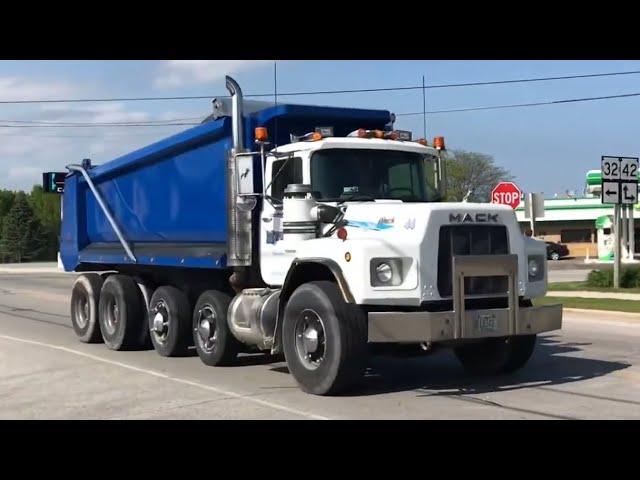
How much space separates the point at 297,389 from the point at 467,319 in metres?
2.05

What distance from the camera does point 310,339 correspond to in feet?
29.0

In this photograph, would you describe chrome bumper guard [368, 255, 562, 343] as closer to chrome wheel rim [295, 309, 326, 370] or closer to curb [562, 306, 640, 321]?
chrome wheel rim [295, 309, 326, 370]

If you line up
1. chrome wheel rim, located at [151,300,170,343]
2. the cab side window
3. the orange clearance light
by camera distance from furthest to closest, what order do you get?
1. chrome wheel rim, located at [151,300,170,343]
2. the orange clearance light
3. the cab side window

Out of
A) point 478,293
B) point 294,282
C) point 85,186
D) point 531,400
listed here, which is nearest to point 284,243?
point 294,282

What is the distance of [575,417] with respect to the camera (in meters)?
7.50

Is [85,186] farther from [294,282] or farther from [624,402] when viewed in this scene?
[624,402]

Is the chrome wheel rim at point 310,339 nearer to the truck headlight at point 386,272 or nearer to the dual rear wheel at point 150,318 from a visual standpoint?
the truck headlight at point 386,272

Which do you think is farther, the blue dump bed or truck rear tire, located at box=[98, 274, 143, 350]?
truck rear tire, located at box=[98, 274, 143, 350]

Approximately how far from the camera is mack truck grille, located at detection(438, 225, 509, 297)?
28.1ft

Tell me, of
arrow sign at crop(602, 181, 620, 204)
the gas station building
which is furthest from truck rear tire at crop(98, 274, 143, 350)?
the gas station building

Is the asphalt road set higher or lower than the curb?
lower

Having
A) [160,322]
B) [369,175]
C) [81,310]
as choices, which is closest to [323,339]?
[369,175]

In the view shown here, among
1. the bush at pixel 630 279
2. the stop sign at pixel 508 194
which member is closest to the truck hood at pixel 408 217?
the stop sign at pixel 508 194

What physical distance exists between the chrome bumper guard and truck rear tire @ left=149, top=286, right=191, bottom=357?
4.46 metres
